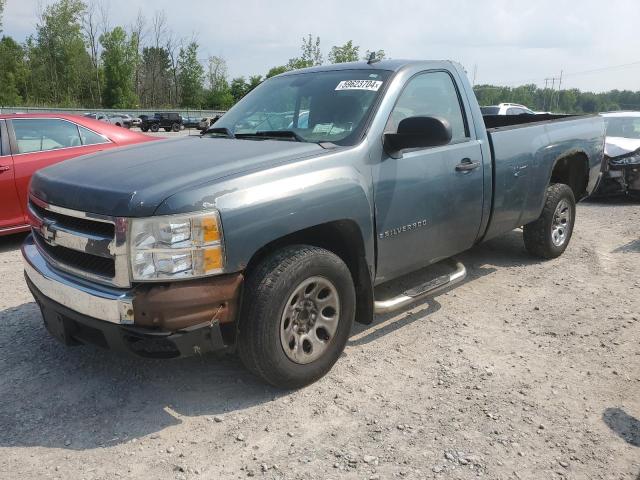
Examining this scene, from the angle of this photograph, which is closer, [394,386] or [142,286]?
[142,286]

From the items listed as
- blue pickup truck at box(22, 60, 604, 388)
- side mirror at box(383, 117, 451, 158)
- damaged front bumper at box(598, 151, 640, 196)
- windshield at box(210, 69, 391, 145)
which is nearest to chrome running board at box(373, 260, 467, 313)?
blue pickup truck at box(22, 60, 604, 388)

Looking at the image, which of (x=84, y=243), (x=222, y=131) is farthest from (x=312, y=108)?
(x=84, y=243)

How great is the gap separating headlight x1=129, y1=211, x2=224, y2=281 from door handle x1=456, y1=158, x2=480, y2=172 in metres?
2.09

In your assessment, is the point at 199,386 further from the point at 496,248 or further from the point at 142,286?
the point at 496,248

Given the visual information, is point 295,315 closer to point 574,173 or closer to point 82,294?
point 82,294

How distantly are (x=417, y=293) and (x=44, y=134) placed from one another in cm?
515

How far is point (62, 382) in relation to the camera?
11.1 feet

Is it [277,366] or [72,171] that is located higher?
[72,171]

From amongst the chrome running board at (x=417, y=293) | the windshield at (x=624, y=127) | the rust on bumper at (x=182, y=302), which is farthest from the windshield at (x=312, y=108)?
the windshield at (x=624, y=127)

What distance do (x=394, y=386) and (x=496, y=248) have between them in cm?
350

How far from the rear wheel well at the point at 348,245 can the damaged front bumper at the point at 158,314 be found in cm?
48

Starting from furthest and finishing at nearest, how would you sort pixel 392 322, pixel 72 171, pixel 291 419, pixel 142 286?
pixel 392 322 < pixel 72 171 < pixel 291 419 < pixel 142 286

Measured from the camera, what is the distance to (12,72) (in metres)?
58.8

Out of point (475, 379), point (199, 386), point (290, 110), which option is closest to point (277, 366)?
point (199, 386)
